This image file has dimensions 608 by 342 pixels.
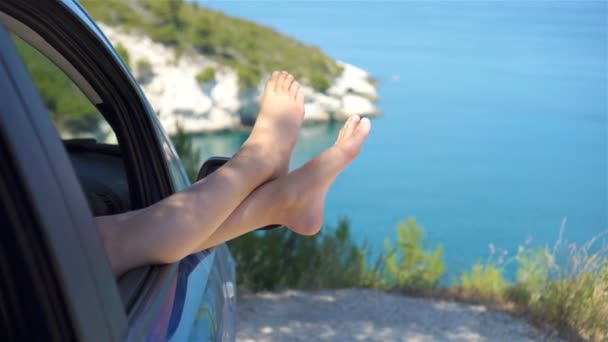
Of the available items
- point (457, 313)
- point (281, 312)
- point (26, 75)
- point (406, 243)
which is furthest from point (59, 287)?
point (406, 243)

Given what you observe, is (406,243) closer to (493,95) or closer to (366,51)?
(493,95)

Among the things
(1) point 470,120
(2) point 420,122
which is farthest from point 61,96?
(1) point 470,120

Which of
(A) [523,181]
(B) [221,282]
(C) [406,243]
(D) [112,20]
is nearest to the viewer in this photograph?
(B) [221,282]

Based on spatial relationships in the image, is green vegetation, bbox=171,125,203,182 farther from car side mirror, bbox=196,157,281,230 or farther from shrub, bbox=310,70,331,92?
shrub, bbox=310,70,331,92

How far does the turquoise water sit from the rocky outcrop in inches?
24.7

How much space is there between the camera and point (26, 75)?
2.98 ft

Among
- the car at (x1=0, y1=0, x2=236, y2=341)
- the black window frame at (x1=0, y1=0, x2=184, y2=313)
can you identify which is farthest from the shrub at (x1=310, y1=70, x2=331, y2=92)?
the black window frame at (x1=0, y1=0, x2=184, y2=313)

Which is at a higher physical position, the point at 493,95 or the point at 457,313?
the point at 493,95

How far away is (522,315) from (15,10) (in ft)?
12.9

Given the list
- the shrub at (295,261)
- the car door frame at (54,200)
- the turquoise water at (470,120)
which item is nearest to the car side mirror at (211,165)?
the car door frame at (54,200)

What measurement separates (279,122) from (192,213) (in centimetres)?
66

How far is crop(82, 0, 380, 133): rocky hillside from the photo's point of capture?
23812mm

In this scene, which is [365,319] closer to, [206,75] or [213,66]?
[206,75]

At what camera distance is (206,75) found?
1001 inches
